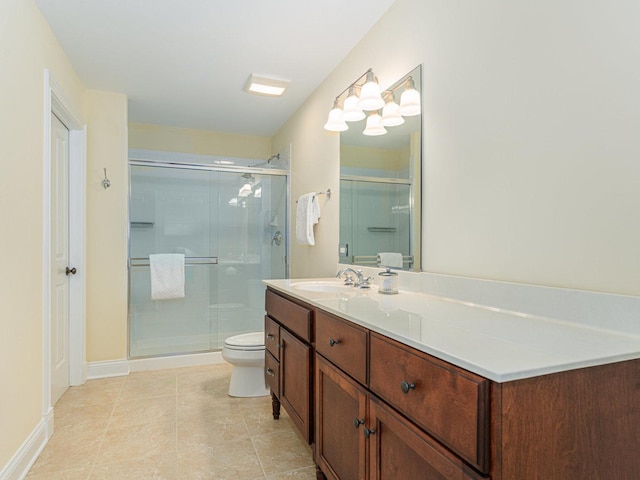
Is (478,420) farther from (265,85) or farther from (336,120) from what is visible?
(265,85)

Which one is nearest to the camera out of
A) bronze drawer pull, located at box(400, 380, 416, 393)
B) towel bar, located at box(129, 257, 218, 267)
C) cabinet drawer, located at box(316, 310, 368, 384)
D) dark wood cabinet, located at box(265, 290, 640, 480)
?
dark wood cabinet, located at box(265, 290, 640, 480)

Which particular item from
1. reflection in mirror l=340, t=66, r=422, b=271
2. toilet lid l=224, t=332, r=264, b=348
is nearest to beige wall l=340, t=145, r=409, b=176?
reflection in mirror l=340, t=66, r=422, b=271

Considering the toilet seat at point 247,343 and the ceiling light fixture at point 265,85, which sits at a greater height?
the ceiling light fixture at point 265,85

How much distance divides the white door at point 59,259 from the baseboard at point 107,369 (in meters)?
0.21

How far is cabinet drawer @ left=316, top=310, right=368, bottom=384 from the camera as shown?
1153mm

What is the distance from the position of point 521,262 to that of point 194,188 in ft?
9.66

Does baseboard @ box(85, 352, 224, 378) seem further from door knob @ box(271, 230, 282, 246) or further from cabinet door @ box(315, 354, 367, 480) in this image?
cabinet door @ box(315, 354, 367, 480)

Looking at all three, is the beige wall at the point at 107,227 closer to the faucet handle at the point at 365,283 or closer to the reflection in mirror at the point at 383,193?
the reflection in mirror at the point at 383,193

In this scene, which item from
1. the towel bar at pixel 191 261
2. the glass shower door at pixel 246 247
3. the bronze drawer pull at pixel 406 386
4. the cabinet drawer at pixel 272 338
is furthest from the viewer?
the glass shower door at pixel 246 247

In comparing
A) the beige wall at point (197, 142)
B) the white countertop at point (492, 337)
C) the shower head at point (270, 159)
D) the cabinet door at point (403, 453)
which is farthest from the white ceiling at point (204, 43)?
the cabinet door at point (403, 453)

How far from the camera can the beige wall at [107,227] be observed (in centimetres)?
294

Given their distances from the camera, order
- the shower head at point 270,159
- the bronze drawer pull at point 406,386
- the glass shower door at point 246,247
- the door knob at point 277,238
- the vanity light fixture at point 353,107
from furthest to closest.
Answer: the shower head at point 270,159 < the door knob at point 277,238 < the glass shower door at point 246,247 < the vanity light fixture at point 353,107 < the bronze drawer pull at point 406,386

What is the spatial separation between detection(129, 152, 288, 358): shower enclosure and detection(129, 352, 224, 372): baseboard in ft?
0.25

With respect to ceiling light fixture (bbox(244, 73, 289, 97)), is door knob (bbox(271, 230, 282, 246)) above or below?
below
